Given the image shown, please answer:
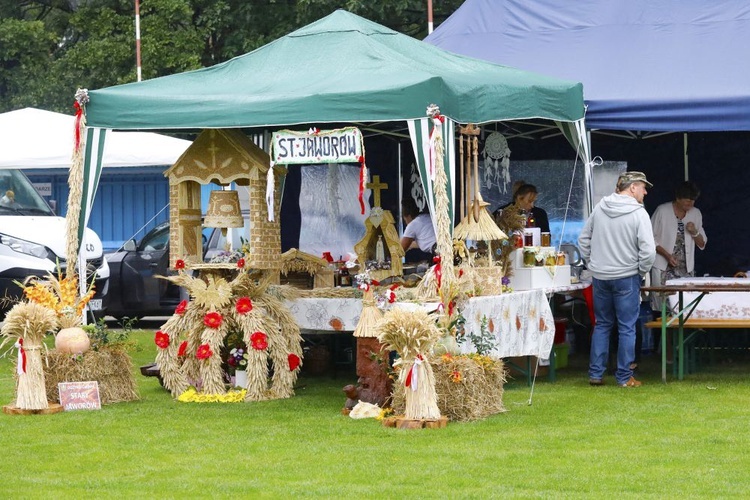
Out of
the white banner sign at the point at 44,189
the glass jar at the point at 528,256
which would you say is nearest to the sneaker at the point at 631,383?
the glass jar at the point at 528,256

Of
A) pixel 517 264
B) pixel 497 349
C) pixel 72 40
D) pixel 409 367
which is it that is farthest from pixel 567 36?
pixel 72 40

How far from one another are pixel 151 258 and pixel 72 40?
38.8 feet

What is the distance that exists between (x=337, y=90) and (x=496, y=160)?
12.6 feet

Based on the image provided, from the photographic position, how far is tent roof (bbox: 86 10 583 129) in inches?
373

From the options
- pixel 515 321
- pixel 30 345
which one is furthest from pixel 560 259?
pixel 30 345

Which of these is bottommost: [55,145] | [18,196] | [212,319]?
[212,319]

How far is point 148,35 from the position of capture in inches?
916

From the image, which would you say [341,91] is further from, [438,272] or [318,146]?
[438,272]

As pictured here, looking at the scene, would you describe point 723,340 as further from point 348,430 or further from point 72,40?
point 72,40

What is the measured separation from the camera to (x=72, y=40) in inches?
1069

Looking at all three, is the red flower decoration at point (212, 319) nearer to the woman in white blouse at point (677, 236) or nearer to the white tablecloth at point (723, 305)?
the white tablecloth at point (723, 305)

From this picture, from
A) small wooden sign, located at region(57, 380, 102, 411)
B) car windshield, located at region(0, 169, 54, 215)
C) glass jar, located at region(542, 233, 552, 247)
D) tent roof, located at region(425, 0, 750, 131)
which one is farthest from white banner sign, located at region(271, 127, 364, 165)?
car windshield, located at region(0, 169, 54, 215)

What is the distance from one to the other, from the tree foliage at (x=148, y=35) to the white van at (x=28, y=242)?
25.3 feet

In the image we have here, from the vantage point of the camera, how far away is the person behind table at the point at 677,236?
12.7 m
